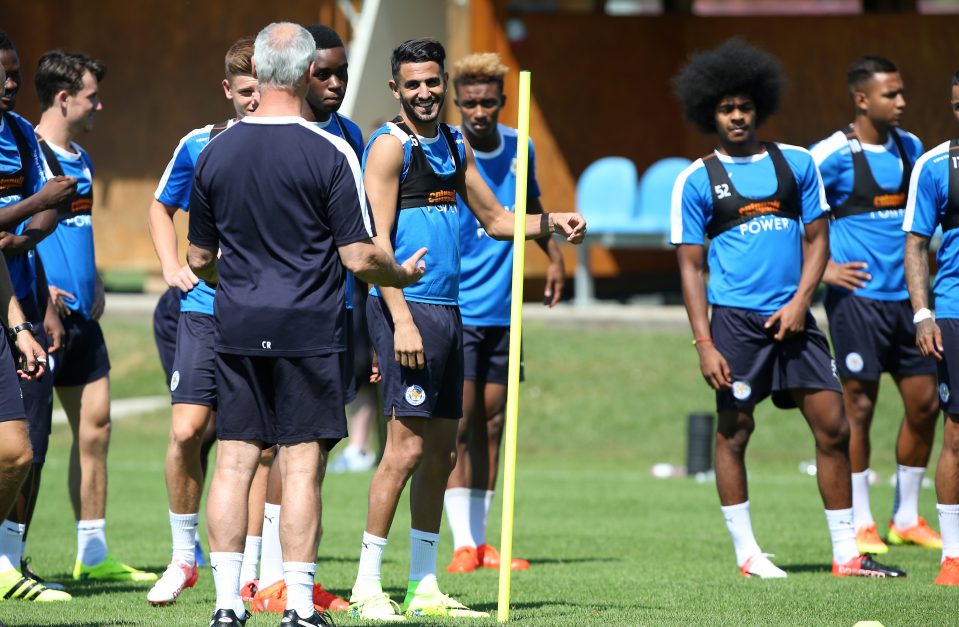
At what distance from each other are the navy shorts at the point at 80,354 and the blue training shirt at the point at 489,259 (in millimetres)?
2163

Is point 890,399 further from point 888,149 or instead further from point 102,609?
point 102,609

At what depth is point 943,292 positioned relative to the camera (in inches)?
320

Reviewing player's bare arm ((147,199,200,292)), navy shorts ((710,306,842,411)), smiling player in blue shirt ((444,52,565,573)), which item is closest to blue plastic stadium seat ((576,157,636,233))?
smiling player in blue shirt ((444,52,565,573))

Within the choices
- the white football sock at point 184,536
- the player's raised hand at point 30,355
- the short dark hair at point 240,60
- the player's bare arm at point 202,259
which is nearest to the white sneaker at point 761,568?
the white football sock at point 184,536

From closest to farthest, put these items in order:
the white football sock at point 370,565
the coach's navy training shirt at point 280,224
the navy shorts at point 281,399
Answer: the coach's navy training shirt at point 280,224
the navy shorts at point 281,399
the white football sock at point 370,565

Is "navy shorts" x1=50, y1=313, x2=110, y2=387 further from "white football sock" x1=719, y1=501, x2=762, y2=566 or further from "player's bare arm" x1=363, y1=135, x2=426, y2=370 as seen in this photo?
"white football sock" x1=719, y1=501, x2=762, y2=566

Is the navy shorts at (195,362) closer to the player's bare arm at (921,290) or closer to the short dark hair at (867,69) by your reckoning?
the player's bare arm at (921,290)

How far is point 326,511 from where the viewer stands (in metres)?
11.9

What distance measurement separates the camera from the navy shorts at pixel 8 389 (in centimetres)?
608

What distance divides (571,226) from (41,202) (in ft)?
7.94

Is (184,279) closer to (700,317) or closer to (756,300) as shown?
(700,317)

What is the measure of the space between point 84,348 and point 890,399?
33.3ft

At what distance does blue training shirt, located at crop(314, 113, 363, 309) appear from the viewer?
7250 mm

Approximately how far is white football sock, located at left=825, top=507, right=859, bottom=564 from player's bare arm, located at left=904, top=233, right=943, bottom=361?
1040 mm
